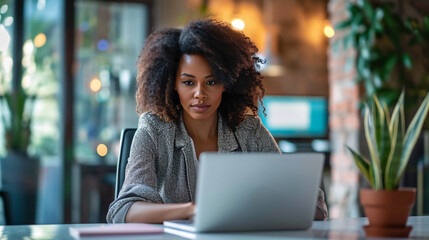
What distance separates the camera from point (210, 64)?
6.93 feet

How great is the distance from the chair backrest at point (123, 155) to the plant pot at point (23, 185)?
11.3ft

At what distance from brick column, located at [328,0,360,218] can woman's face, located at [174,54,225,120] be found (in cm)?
239

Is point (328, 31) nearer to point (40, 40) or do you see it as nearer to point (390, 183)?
point (40, 40)

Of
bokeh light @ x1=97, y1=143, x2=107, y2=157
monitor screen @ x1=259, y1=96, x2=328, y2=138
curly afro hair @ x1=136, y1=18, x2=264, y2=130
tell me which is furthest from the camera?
monitor screen @ x1=259, y1=96, x2=328, y2=138

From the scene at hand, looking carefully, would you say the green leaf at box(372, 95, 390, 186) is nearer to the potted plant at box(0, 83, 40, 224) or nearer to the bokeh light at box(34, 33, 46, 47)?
the potted plant at box(0, 83, 40, 224)

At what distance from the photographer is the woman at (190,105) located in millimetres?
2107

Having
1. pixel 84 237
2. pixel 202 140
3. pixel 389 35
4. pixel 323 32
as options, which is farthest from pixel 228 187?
pixel 323 32

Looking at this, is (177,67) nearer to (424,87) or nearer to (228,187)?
(228,187)

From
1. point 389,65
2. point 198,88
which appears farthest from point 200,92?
point 389,65

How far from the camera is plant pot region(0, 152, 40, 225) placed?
538 centimetres

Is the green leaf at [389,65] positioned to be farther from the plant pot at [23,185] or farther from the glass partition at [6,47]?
the glass partition at [6,47]

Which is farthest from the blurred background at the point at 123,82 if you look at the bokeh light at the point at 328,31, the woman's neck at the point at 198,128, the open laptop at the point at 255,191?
the open laptop at the point at 255,191

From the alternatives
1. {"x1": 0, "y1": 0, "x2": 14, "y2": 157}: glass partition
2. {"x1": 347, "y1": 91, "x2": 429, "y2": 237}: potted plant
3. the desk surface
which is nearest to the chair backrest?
the desk surface

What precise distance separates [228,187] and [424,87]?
3.25m
